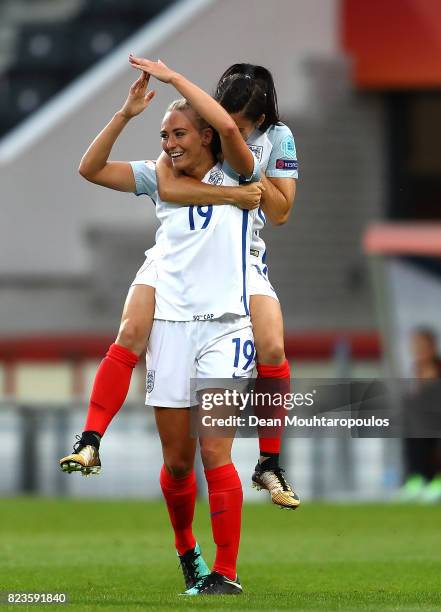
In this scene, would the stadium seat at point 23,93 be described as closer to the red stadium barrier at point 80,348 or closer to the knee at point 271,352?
the red stadium barrier at point 80,348

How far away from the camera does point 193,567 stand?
6.17 metres

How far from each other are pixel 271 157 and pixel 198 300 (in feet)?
1.97

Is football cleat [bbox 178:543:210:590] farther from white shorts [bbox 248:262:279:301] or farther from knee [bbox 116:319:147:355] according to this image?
white shorts [bbox 248:262:279:301]

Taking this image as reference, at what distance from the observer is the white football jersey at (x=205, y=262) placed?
19.2 feet

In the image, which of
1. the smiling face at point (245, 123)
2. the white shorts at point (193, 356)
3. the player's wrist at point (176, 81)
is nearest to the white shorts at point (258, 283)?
the white shorts at point (193, 356)

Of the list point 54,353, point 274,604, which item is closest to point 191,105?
point 274,604

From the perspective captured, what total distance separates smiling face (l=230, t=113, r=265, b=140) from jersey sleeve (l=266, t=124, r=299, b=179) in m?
0.10

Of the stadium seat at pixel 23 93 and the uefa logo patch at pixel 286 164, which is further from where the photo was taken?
the stadium seat at pixel 23 93

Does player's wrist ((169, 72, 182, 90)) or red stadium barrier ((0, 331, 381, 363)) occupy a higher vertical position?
red stadium barrier ((0, 331, 381, 363))

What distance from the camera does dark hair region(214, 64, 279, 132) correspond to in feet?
19.4

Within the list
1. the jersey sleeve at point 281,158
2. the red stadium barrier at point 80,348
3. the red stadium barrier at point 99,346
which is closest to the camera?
the jersey sleeve at point 281,158

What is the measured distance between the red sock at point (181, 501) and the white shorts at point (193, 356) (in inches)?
14.6

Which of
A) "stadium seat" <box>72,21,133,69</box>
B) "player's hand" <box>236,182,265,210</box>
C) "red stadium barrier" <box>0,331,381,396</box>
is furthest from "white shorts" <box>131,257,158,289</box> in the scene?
"stadium seat" <box>72,21,133,69</box>

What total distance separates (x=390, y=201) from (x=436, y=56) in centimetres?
186
